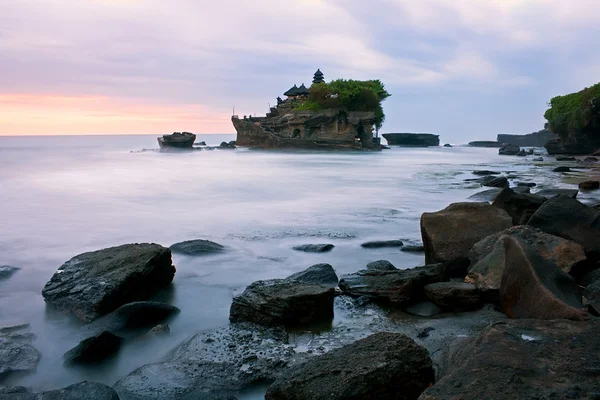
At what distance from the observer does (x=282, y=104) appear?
60.5 metres

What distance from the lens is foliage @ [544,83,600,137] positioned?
113 feet

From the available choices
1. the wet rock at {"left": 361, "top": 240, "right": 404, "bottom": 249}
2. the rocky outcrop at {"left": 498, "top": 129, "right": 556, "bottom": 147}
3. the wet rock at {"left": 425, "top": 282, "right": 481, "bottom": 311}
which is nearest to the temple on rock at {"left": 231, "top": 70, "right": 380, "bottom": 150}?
the rocky outcrop at {"left": 498, "top": 129, "right": 556, "bottom": 147}

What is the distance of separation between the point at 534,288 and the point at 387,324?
44.4 inches

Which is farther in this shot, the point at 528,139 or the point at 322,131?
the point at 528,139

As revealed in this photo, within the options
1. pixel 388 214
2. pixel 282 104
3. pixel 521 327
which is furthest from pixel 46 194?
pixel 282 104

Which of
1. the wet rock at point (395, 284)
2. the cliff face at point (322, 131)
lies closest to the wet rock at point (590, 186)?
the wet rock at point (395, 284)

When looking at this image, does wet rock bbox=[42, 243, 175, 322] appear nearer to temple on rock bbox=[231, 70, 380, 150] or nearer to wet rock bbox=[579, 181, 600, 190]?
wet rock bbox=[579, 181, 600, 190]

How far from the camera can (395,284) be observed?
4398 mm

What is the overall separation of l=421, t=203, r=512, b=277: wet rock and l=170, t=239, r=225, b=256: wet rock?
2.90 meters

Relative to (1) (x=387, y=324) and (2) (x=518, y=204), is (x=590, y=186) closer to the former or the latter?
(2) (x=518, y=204)

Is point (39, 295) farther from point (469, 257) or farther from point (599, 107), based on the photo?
point (599, 107)

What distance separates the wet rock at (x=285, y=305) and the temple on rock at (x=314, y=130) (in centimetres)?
4708

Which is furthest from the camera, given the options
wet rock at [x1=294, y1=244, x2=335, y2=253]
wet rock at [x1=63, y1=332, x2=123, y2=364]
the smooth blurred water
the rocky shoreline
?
wet rock at [x1=294, y1=244, x2=335, y2=253]

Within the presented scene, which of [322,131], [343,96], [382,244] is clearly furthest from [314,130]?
[382,244]
